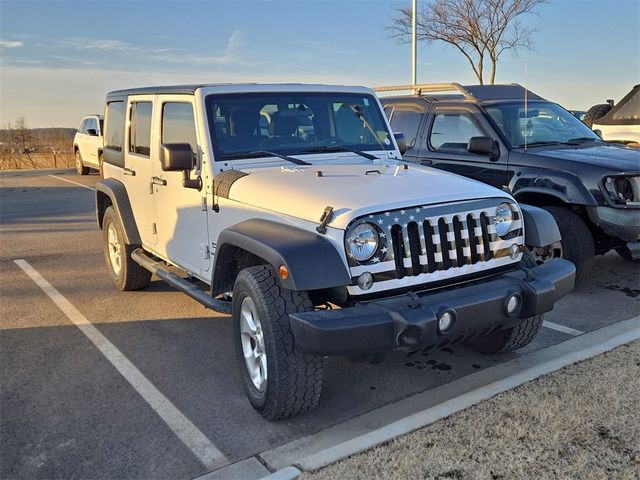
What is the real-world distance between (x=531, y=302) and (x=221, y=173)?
2252 millimetres

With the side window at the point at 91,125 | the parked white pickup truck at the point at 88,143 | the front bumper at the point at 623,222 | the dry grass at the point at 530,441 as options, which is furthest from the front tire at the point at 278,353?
the side window at the point at 91,125

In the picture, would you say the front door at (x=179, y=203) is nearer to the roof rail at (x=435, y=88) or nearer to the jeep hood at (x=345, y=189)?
the jeep hood at (x=345, y=189)

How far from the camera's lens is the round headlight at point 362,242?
3.24 meters

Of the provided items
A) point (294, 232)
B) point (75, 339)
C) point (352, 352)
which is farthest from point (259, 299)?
point (75, 339)

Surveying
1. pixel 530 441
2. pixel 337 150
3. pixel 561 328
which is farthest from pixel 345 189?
pixel 561 328

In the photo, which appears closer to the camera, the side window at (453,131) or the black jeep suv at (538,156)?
the black jeep suv at (538,156)

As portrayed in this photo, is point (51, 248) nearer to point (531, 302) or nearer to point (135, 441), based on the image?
point (135, 441)

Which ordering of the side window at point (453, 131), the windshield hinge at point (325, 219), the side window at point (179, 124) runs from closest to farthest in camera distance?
the windshield hinge at point (325, 219) < the side window at point (179, 124) < the side window at point (453, 131)

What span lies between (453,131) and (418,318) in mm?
4676

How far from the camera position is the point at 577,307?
5.60 m

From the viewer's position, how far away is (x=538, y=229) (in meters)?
3.93

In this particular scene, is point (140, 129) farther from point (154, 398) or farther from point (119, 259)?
point (154, 398)

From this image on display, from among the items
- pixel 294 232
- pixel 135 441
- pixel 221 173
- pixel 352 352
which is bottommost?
pixel 135 441

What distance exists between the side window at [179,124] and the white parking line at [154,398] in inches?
65.9
